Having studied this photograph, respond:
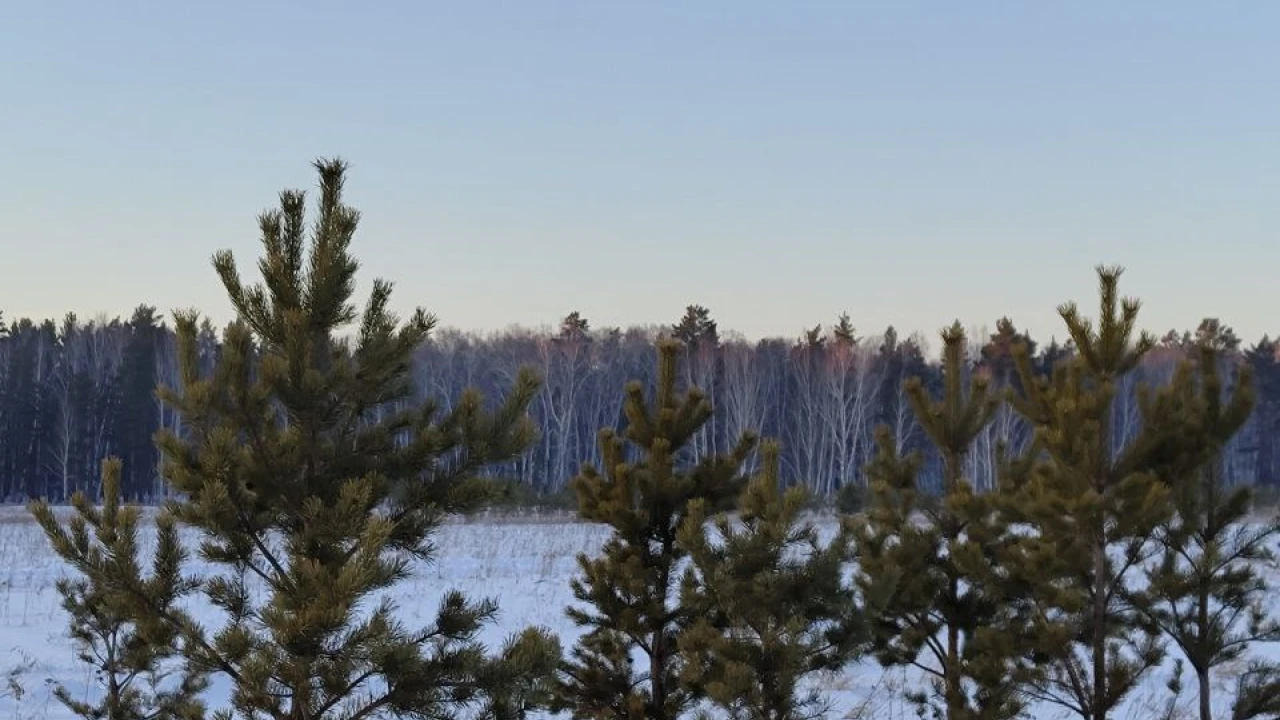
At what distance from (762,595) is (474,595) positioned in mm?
10851

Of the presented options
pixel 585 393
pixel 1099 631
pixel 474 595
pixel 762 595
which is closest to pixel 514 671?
pixel 762 595

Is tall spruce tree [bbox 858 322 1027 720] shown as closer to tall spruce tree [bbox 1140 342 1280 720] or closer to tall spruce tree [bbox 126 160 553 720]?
tall spruce tree [bbox 1140 342 1280 720]

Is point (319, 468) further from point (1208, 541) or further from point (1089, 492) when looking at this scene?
point (1208, 541)

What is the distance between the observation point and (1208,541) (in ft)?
29.8

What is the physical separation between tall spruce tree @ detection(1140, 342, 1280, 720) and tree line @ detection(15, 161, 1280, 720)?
3 cm

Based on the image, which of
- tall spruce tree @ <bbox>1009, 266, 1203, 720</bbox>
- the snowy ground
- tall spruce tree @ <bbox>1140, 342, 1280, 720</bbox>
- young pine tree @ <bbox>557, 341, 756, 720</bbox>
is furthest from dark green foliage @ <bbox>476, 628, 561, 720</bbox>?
tall spruce tree @ <bbox>1140, 342, 1280, 720</bbox>

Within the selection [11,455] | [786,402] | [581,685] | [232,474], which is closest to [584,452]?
[786,402]

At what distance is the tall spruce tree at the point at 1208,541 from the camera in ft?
28.2

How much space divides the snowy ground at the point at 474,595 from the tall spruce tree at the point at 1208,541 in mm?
3299

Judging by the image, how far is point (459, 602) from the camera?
600 cm

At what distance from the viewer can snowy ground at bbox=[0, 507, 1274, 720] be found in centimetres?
1255

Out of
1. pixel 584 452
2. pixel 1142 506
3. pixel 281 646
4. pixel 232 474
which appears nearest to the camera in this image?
pixel 281 646

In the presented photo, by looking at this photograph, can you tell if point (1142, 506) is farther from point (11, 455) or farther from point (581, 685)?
point (11, 455)

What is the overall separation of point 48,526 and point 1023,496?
6242 millimetres
